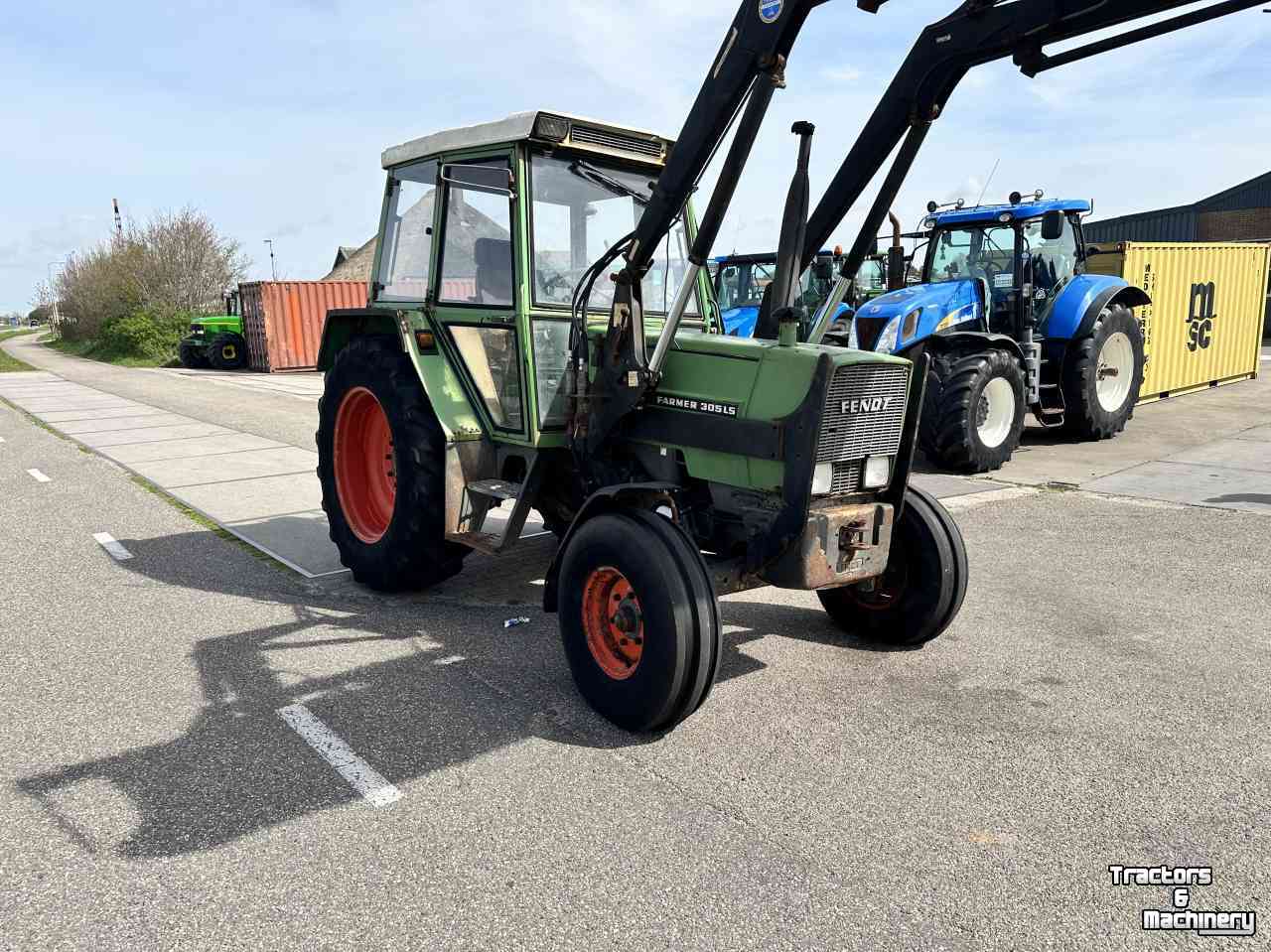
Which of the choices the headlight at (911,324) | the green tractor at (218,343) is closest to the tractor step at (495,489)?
the headlight at (911,324)

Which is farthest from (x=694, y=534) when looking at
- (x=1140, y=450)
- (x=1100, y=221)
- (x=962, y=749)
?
(x=1100, y=221)

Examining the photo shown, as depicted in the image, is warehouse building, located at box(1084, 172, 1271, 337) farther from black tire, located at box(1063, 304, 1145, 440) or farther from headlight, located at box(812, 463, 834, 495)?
headlight, located at box(812, 463, 834, 495)

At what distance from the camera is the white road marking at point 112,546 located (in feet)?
20.6

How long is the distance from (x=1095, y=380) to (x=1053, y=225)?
2.26 meters

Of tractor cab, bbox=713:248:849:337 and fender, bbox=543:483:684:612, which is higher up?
tractor cab, bbox=713:248:849:337

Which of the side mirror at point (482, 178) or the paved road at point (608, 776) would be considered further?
the side mirror at point (482, 178)

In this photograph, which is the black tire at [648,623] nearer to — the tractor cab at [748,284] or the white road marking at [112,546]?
the white road marking at [112,546]

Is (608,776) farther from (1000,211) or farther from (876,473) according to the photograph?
(1000,211)

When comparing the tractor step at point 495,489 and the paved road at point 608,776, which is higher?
the tractor step at point 495,489

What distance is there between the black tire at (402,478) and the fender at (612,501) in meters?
1.07

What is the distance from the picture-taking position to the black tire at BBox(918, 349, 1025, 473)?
8648 mm

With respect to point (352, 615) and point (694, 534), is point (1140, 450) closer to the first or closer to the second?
point (694, 534)

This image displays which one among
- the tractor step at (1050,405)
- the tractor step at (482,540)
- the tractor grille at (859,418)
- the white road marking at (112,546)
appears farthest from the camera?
the tractor step at (1050,405)

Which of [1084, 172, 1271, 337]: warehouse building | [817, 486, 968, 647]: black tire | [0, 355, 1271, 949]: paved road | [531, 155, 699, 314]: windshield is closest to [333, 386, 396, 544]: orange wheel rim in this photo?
[0, 355, 1271, 949]: paved road
